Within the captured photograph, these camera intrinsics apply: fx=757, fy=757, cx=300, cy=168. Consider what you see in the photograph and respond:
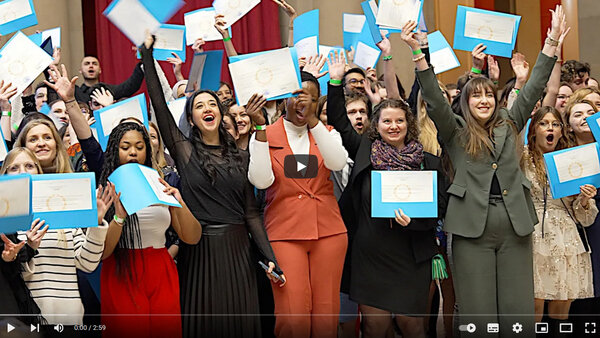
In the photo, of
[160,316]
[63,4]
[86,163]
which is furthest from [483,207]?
[63,4]

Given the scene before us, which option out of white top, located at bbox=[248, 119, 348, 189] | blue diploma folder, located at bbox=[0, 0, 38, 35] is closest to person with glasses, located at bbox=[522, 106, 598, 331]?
white top, located at bbox=[248, 119, 348, 189]

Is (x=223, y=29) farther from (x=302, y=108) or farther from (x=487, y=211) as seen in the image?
(x=487, y=211)

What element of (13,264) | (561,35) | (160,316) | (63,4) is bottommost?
(160,316)

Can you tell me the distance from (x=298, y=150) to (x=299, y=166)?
0.10 m

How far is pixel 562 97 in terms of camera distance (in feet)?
19.3

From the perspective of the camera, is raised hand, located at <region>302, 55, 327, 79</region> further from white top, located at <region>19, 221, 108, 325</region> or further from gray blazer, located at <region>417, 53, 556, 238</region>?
white top, located at <region>19, 221, 108, 325</region>

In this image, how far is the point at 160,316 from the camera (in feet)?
12.4

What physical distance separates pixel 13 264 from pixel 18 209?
28cm

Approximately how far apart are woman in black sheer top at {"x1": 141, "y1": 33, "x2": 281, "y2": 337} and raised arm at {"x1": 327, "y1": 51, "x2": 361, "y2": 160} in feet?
2.01

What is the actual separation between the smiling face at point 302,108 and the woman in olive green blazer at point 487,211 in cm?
59

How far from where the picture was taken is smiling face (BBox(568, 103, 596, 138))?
15.6 feet

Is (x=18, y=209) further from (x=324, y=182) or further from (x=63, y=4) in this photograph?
(x=63, y=4)

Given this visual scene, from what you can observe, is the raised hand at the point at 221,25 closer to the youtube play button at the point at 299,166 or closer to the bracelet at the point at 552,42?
the youtube play button at the point at 299,166

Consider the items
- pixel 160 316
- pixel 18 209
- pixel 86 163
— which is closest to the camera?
pixel 18 209
